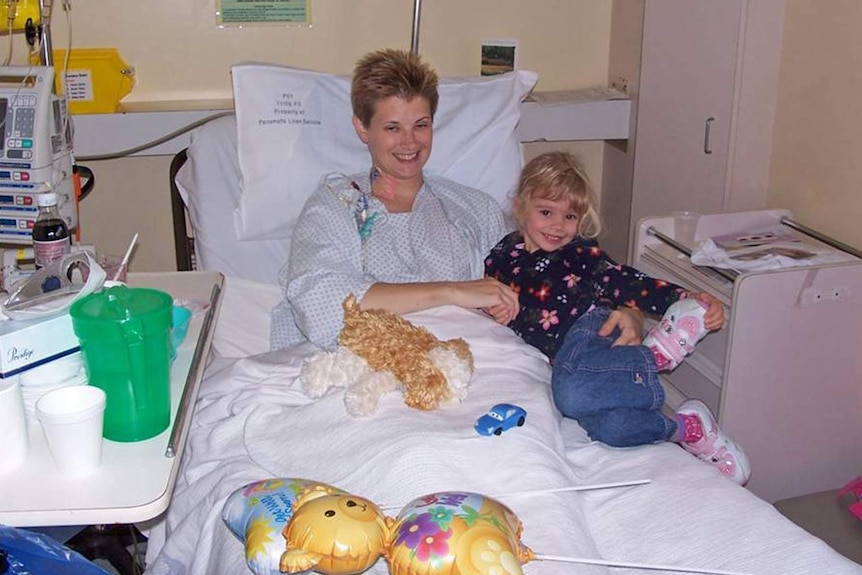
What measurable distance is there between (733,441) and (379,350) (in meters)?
0.89

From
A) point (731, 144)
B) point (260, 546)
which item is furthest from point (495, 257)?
point (260, 546)

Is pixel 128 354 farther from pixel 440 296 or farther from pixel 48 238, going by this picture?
pixel 440 296

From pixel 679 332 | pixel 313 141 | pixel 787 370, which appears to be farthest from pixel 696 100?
pixel 313 141

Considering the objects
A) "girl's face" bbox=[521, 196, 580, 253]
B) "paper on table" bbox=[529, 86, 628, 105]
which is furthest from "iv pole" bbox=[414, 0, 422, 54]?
"girl's face" bbox=[521, 196, 580, 253]

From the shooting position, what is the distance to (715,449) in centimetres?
209

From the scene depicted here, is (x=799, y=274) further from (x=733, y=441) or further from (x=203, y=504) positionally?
(x=203, y=504)

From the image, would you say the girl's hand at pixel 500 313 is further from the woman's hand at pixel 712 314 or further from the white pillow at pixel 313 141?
the white pillow at pixel 313 141

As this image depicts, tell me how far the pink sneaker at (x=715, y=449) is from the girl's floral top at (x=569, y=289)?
0.87ft

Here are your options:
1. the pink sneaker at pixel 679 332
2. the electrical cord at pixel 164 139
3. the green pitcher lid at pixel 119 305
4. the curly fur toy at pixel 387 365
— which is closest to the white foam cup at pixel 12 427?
the green pitcher lid at pixel 119 305

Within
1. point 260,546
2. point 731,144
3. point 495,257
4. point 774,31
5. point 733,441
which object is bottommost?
point 733,441

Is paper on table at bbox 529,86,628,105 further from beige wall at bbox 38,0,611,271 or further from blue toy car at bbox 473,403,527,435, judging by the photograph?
blue toy car at bbox 473,403,527,435

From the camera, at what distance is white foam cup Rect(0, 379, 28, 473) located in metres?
1.35

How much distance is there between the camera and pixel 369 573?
1476 millimetres

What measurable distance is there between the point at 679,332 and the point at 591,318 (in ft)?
0.67
